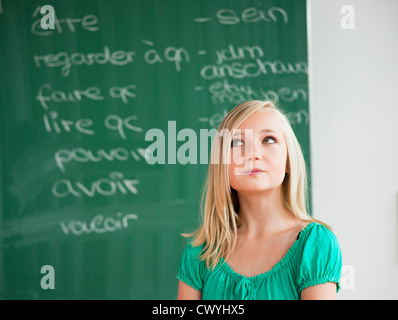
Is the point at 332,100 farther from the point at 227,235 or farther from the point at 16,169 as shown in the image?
the point at 16,169

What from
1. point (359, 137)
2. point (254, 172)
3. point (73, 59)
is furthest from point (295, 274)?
point (73, 59)

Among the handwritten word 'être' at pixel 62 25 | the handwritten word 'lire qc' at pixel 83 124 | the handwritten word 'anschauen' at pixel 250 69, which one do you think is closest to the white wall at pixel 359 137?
the handwritten word 'anschauen' at pixel 250 69

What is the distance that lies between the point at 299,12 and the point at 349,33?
8.8 inches

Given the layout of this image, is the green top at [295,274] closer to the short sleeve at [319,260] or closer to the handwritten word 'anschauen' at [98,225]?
the short sleeve at [319,260]

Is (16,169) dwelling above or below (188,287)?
above

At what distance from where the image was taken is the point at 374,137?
179 centimetres

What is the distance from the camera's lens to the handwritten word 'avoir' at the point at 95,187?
1.81m

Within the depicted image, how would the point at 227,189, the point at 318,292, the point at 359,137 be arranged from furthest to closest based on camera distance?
the point at 359,137
the point at 227,189
the point at 318,292

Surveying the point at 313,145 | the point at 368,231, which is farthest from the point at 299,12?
the point at 368,231

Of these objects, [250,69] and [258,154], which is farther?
[250,69]

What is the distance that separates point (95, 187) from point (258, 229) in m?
1.20

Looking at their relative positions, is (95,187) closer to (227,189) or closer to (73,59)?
(73,59)

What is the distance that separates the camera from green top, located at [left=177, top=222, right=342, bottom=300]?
659 millimetres

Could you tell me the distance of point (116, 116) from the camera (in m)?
1.82
